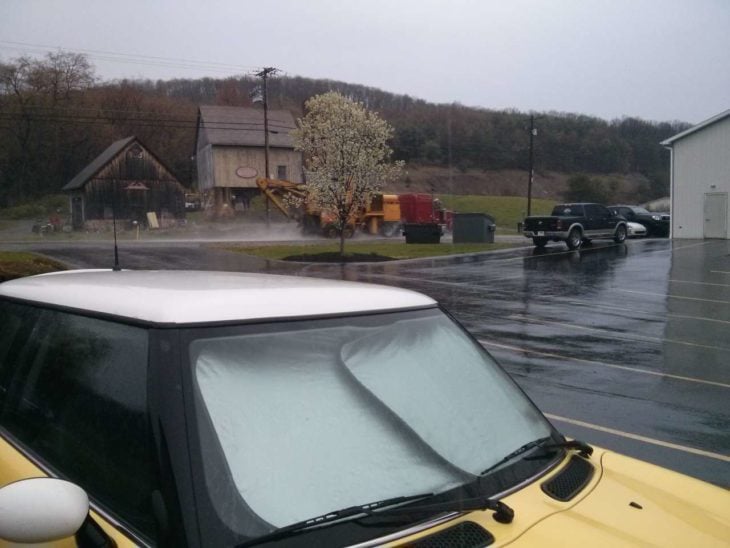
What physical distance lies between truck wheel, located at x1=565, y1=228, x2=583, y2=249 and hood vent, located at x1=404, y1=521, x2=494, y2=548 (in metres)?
31.3

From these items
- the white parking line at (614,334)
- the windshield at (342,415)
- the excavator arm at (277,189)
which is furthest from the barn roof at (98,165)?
the windshield at (342,415)

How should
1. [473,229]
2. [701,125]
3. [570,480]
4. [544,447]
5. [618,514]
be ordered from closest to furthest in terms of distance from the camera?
[618,514], [570,480], [544,447], [473,229], [701,125]

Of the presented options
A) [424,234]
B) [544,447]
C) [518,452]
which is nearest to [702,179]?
[424,234]

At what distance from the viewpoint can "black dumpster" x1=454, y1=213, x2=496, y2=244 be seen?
37.2 meters

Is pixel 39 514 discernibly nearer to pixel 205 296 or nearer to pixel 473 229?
pixel 205 296

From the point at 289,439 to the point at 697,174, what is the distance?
137 ft

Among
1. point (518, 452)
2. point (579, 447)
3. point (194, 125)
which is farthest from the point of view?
point (194, 125)

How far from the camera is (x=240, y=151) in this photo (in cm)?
6394

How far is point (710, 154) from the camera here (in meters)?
38.7

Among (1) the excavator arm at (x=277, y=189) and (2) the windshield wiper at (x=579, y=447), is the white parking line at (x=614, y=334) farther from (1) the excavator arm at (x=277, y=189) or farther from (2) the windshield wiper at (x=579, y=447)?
(1) the excavator arm at (x=277, y=189)

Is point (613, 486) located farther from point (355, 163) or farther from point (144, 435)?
point (355, 163)

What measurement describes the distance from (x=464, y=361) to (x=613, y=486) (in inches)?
28.5

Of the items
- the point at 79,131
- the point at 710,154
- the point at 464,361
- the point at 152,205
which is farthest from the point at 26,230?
the point at 464,361

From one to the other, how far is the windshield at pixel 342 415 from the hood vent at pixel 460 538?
20 cm
